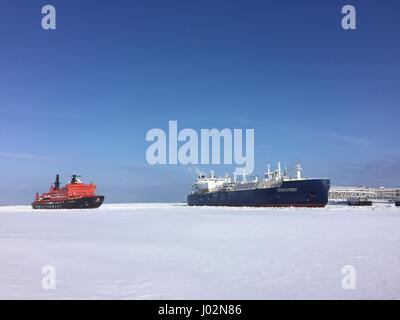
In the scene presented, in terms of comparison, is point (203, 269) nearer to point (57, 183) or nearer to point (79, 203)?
point (79, 203)

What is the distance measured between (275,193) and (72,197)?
3661 centimetres

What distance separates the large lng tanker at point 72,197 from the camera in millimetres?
68250

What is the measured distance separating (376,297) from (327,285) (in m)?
1.01

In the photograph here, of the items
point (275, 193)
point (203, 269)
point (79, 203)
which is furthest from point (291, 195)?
point (203, 269)

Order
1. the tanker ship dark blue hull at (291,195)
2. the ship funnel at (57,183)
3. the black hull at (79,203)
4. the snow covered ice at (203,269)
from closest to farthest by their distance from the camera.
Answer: the snow covered ice at (203,269)
the tanker ship dark blue hull at (291,195)
the black hull at (79,203)
the ship funnel at (57,183)

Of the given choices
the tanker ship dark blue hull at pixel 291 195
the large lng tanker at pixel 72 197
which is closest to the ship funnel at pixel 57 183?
the large lng tanker at pixel 72 197

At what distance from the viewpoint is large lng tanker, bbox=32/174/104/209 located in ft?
224

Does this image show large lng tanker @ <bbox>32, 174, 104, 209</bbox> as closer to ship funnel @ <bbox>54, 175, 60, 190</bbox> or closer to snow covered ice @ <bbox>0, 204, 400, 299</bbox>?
ship funnel @ <bbox>54, 175, 60, 190</bbox>

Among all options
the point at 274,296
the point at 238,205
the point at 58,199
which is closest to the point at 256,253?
the point at 274,296

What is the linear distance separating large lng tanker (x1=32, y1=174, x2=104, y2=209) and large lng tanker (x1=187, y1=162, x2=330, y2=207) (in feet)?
72.7

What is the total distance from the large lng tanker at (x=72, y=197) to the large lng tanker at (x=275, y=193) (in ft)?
72.7

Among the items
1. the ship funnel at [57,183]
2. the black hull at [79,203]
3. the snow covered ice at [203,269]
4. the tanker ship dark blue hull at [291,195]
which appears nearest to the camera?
the snow covered ice at [203,269]

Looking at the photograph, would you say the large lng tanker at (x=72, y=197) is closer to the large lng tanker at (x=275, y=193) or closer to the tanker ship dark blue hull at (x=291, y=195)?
the large lng tanker at (x=275, y=193)
